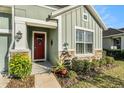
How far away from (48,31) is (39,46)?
1.37 meters

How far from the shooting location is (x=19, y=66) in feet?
27.8

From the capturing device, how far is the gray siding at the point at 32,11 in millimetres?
9727

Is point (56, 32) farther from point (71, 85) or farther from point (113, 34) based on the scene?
point (113, 34)

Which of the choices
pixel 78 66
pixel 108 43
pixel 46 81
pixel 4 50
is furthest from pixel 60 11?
pixel 108 43

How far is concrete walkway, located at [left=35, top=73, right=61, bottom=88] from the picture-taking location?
7609mm

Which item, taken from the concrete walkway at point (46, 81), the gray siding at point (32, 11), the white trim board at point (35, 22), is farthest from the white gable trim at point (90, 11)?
the concrete walkway at point (46, 81)

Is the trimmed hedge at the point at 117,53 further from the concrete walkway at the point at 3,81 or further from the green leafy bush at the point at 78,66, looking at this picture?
the concrete walkway at the point at 3,81

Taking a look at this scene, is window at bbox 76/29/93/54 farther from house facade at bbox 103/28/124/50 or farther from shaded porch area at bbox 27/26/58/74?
house facade at bbox 103/28/124/50

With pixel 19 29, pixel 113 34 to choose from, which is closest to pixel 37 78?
pixel 19 29

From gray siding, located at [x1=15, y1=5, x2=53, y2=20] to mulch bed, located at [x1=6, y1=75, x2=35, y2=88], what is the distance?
12.3ft

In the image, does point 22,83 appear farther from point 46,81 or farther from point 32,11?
point 32,11

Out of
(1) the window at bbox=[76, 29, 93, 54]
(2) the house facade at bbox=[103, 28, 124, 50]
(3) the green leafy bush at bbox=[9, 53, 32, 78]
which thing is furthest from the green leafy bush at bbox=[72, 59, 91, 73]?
(2) the house facade at bbox=[103, 28, 124, 50]

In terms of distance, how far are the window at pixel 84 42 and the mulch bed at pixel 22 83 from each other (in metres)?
5.65
